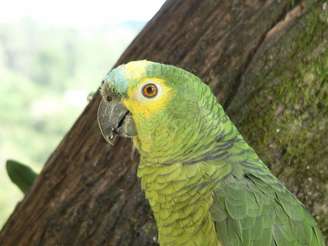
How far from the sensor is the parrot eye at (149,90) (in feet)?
3.61

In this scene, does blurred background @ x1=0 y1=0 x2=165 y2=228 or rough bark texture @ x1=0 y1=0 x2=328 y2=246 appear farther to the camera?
blurred background @ x1=0 y1=0 x2=165 y2=228

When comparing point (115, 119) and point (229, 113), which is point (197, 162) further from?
point (229, 113)

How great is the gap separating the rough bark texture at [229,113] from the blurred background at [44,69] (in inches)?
194

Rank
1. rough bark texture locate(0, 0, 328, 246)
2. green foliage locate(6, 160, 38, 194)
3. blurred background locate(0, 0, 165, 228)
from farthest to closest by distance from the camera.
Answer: blurred background locate(0, 0, 165, 228) → green foliage locate(6, 160, 38, 194) → rough bark texture locate(0, 0, 328, 246)

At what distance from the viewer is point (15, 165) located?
5.70 ft

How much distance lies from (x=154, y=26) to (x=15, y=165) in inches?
27.7

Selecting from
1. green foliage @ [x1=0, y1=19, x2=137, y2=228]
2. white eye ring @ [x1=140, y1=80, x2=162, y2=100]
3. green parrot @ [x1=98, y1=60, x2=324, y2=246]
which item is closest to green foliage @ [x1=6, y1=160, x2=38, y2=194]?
green parrot @ [x1=98, y1=60, x2=324, y2=246]

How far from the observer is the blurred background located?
22.1 feet

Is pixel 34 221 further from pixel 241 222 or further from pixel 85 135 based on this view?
pixel 241 222

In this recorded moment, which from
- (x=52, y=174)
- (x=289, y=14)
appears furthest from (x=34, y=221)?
(x=289, y=14)

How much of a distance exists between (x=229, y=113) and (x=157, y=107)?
15.9 inches

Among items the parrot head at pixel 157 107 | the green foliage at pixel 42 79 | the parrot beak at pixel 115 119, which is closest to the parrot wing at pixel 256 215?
the parrot head at pixel 157 107

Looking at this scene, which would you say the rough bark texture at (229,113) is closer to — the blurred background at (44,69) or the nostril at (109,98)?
the nostril at (109,98)

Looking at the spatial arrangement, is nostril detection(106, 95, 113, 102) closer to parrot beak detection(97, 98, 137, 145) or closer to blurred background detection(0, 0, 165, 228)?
parrot beak detection(97, 98, 137, 145)
